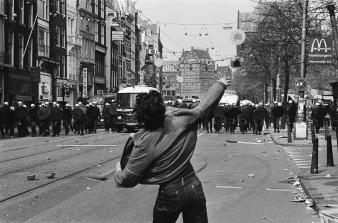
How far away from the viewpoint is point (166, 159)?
441 cm

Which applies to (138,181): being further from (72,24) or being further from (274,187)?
(72,24)

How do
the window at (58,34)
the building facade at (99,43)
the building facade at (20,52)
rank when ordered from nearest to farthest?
the building facade at (20,52), the window at (58,34), the building facade at (99,43)

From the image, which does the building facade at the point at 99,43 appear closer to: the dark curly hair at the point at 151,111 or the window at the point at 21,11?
the window at the point at 21,11

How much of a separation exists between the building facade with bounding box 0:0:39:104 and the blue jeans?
127 ft

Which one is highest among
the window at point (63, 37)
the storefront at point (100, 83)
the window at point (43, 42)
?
the window at point (63, 37)

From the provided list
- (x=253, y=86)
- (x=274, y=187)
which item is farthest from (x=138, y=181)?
(x=253, y=86)

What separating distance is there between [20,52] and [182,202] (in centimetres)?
4417

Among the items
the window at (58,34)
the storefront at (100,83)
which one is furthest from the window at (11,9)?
the storefront at (100,83)

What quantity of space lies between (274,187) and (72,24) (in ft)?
180

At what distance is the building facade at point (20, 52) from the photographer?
43.9 metres

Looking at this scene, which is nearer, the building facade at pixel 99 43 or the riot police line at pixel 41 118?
the riot police line at pixel 41 118

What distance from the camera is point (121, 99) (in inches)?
1411

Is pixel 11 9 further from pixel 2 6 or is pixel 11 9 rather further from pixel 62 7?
pixel 62 7

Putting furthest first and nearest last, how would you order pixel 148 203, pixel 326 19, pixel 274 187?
pixel 326 19 < pixel 274 187 < pixel 148 203
